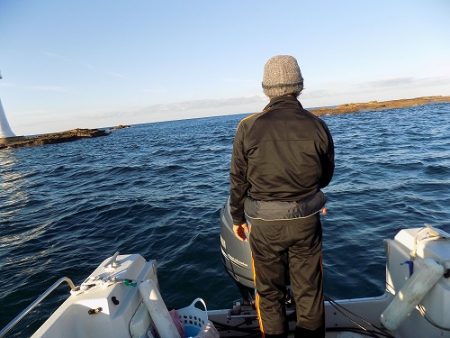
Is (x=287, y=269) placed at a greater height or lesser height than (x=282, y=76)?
lesser

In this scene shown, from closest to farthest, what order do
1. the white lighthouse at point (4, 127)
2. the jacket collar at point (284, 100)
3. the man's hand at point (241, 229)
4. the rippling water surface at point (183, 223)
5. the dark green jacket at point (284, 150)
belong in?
the dark green jacket at point (284, 150), the jacket collar at point (284, 100), the man's hand at point (241, 229), the rippling water surface at point (183, 223), the white lighthouse at point (4, 127)

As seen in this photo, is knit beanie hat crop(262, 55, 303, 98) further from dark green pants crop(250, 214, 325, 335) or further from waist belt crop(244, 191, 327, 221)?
dark green pants crop(250, 214, 325, 335)

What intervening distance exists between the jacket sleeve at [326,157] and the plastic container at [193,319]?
172 cm

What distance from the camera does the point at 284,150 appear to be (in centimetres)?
255

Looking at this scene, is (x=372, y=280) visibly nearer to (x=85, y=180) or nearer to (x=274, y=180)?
(x=274, y=180)

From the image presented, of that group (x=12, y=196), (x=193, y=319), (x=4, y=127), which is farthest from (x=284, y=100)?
(x=4, y=127)

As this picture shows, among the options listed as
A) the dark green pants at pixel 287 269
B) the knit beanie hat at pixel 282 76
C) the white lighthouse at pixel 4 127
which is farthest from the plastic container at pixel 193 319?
the white lighthouse at pixel 4 127

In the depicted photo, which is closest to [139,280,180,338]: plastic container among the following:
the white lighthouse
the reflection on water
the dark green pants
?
the dark green pants

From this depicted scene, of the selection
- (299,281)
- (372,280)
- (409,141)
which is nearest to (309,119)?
(299,281)

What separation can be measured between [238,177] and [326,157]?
767 mm

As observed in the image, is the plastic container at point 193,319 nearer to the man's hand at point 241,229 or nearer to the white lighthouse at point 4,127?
the man's hand at point 241,229

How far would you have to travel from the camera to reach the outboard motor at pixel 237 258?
374 centimetres

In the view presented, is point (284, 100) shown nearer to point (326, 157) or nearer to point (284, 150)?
point (284, 150)

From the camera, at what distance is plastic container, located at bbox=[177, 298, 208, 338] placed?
3.21 metres
